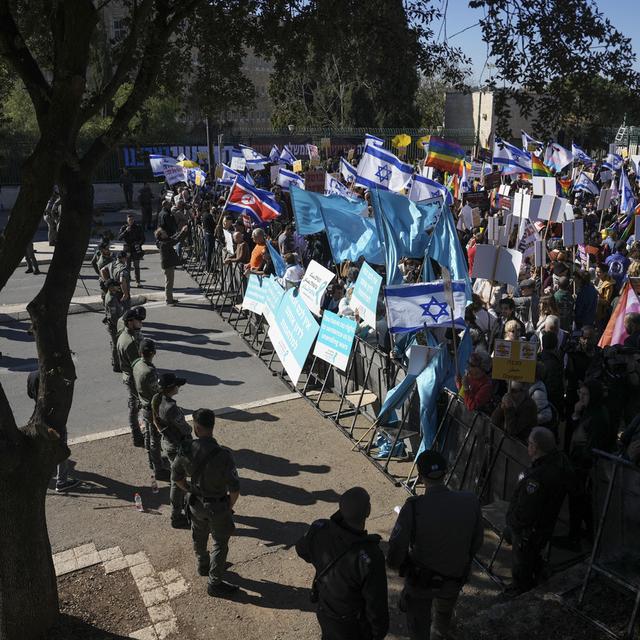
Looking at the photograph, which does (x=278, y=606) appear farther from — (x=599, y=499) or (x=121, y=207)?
(x=121, y=207)

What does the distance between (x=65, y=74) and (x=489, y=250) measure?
5.92 m

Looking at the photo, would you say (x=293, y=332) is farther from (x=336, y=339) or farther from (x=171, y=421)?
(x=171, y=421)

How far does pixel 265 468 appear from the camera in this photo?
817 cm

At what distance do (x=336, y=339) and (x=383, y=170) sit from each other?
6577mm

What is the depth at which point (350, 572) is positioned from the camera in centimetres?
404

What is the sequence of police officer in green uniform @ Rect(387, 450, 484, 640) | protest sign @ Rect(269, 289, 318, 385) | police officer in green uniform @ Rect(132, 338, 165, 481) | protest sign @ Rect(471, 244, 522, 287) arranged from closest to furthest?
police officer in green uniform @ Rect(387, 450, 484, 640)
police officer in green uniform @ Rect(132, 338, 165, 481)
protest sign @ Rect(471, 244, 522, 287)
protest sign @ Rect(269, 289, 318, 385)

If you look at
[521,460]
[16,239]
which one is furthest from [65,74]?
[521,460]

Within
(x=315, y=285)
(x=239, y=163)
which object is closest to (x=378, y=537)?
(x=315, y=285)

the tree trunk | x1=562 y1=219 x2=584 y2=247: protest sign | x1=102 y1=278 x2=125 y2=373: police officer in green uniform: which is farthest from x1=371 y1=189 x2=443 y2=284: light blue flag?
the tree trunk

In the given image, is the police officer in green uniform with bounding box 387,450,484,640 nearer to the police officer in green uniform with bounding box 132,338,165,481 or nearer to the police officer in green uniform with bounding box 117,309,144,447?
the police officer in green uniform with bounding box 132,338,165,481

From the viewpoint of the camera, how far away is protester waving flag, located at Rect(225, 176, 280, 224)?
1416cm

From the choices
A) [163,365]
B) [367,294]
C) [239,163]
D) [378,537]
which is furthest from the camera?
[239,163]

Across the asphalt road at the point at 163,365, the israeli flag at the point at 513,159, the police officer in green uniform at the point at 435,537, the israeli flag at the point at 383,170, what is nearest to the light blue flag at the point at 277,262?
the asphalt road at the point at 163,365

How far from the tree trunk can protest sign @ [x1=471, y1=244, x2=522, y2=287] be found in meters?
5.43
